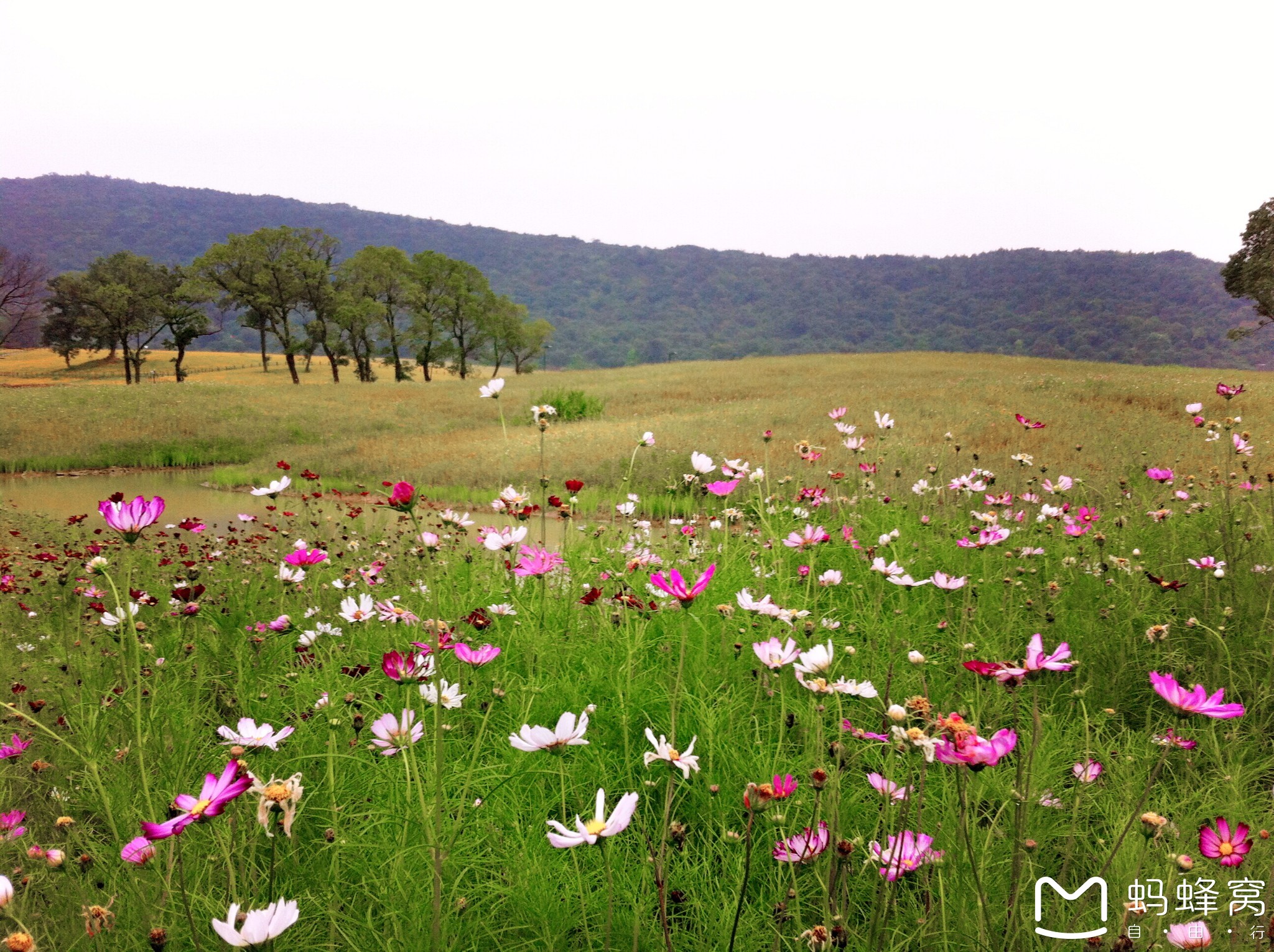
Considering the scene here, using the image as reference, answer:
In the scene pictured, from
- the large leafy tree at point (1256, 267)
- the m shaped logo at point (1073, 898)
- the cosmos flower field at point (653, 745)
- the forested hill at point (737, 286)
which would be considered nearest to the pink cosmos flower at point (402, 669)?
the cosmos flower field at point (653, 745)

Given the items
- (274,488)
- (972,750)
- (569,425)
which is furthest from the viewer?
(569,425)

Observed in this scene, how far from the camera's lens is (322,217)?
531ft

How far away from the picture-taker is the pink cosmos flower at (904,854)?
1.06 metres

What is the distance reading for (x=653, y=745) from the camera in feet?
5.97

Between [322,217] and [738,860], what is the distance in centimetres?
18831

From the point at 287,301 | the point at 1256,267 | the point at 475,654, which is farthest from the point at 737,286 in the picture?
the point at 475,654

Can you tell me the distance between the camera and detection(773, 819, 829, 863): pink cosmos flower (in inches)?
41.2

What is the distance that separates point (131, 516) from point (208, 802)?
534 millimetres

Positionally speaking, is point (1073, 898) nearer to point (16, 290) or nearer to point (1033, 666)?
point (1033, 666)

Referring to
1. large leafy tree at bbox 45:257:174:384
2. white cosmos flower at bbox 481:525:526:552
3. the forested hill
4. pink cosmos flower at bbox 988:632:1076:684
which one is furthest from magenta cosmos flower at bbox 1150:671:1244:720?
the forested hill

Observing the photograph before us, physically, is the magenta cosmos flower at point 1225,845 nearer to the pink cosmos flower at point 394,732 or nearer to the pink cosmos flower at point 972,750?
the pink cosmos flower at point 972,750

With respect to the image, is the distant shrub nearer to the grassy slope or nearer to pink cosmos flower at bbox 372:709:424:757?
the grassy slope

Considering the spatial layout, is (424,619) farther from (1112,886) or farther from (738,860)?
(1112,886)

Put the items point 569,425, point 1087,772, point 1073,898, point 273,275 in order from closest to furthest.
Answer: point 1073,898
point 1087,772
point 569,425
point 273,275
